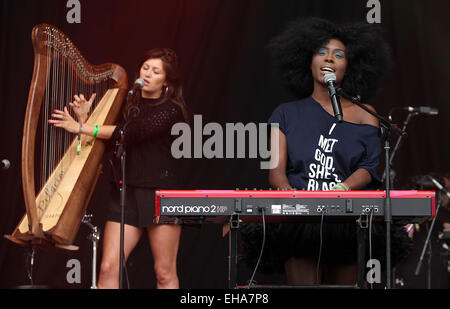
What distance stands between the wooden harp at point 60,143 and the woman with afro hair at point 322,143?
1287 mm

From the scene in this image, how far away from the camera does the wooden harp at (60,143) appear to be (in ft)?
13.1

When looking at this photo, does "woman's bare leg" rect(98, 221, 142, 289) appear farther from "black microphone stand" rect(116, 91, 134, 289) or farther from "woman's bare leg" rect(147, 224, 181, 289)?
"black microphone stand" rect(116, 91, 134, 289)

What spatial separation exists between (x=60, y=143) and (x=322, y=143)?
205 centimetres

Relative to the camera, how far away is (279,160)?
145 inches

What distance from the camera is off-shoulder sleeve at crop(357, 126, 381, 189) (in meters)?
3.67

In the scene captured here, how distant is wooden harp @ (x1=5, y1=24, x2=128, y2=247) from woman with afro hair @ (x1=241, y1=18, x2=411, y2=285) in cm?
129

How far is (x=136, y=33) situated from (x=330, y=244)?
9.64 feet

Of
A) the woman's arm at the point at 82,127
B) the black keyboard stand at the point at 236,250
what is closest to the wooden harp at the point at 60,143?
the woman's arm at the point at 82,127

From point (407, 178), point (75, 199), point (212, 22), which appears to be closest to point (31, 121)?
point (75, 199)

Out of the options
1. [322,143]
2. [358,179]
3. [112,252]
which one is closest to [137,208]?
[112,252]

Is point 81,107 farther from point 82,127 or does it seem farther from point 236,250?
point 236,250

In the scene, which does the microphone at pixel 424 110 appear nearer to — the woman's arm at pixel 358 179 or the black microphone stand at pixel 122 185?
the woman's arm at pixel 358 179
